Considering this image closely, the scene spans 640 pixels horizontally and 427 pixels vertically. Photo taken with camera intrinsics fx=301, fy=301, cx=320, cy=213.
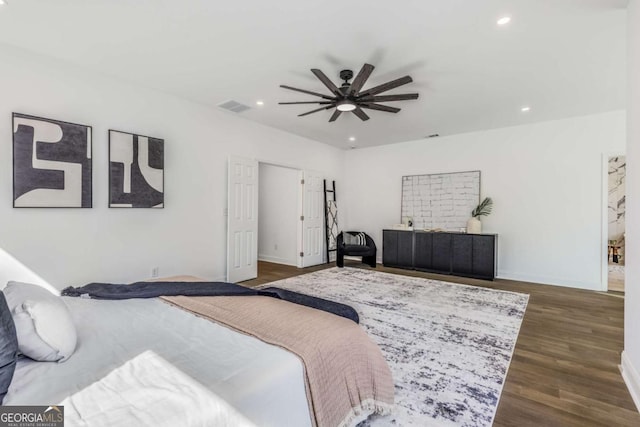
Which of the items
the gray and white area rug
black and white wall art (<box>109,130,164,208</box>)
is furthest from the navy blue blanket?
black and white wall art (<box>109,130,164,208</box>)

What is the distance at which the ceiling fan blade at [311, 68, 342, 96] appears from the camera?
2.84m

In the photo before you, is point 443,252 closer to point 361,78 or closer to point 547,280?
point 547,280

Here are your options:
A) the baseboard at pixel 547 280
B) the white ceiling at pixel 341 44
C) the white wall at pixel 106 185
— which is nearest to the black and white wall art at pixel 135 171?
the white wall at pixel 106 185

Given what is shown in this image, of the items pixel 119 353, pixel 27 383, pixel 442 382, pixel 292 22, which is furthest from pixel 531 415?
pixel 292 22

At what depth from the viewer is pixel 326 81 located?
9.57ft

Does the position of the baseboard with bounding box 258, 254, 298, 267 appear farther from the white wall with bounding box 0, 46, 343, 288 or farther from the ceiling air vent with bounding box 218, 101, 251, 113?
the ceiling air vent with bounding box 218, 101, 251, 113

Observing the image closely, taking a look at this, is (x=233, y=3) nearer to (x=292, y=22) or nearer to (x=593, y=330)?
(x=292, y=22)

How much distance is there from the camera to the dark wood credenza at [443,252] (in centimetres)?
533

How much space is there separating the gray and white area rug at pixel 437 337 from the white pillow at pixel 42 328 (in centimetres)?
159

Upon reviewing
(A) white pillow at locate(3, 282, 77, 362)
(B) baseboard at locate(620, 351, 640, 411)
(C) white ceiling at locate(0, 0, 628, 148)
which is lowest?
(B) baseboard at locate(620, 351, 640, 411)

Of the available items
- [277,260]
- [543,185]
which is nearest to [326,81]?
[543,185]

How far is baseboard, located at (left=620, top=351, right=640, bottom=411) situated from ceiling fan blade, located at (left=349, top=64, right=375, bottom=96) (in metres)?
2.99

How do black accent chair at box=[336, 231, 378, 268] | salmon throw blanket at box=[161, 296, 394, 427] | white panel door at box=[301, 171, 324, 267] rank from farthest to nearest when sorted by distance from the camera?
white panel door at box=[301, 171, 324, 267], black accent chair at box=[336, 231, 378, 268], salmon throw blanket at box=[161, 296, 394, 427]

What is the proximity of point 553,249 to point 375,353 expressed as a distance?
4.93 metres
